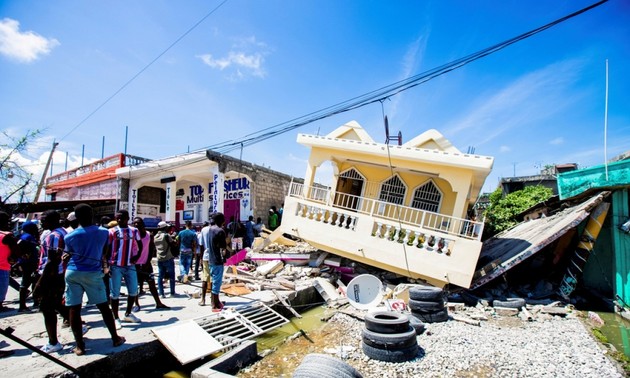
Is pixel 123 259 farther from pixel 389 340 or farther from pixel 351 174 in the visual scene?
pixel 351 174

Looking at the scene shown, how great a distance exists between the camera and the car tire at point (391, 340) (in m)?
4.82

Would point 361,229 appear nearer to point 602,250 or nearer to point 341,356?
point 341,356

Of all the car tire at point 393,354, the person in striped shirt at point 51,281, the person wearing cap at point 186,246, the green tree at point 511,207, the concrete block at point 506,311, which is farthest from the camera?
the green tree at point 511,207

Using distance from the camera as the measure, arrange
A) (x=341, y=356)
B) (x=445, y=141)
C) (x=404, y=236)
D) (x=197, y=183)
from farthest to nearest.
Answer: (x=197, y=183)
(x=445, y=141)
(x=404, y=236)
(x=341, y=356)

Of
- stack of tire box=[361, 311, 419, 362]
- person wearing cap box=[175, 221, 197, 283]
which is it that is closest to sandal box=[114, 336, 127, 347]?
stack of tire box=[361, 311, 419, 362]

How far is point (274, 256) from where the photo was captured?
11.0 m

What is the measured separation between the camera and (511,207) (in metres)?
17.6

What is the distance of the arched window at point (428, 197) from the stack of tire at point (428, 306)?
18.5 ft

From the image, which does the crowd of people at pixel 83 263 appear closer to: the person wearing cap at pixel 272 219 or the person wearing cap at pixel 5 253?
the person wearing cap at pixel 5 253

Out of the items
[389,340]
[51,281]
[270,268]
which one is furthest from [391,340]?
[270,268]

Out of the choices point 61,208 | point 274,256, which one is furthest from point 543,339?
point 61,208

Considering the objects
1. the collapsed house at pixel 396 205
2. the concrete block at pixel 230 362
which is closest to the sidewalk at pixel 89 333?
the concrete block at pixel 230 362

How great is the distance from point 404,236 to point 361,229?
1261mm

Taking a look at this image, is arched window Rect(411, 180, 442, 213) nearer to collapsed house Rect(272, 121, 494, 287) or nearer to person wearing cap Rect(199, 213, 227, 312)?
collapsed house Rect(272, 121, 494, 287)
